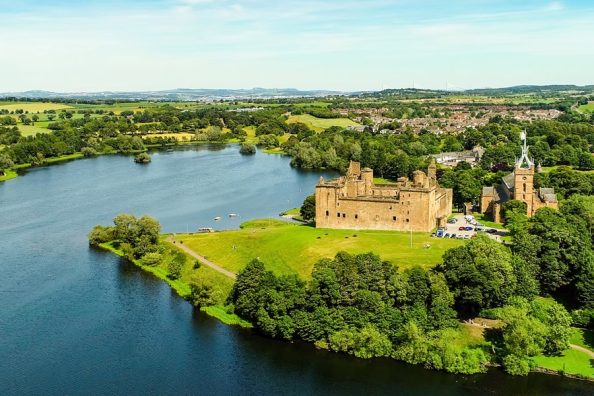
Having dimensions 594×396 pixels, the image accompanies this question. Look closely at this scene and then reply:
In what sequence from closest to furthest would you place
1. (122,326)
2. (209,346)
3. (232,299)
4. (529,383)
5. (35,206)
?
(529,383) < (209,346) < (122,326) < (232,299) < (35,206)

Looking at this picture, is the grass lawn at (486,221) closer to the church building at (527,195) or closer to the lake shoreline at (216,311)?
the church building at (527,195)

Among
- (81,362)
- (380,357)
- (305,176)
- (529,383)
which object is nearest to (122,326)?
(81,362)

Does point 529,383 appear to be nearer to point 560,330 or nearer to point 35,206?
point 560,330

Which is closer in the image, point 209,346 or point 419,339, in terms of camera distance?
point 419,339

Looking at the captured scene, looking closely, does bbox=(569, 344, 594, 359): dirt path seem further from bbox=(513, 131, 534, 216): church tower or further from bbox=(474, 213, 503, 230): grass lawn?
bbox=(513, 131, 534, 216): church tower

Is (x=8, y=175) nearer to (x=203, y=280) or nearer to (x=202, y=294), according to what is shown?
(x=203, y=280)

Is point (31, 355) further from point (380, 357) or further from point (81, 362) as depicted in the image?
point (380, 357)

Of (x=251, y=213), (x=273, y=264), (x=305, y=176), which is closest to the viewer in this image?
(x=273, y=264)

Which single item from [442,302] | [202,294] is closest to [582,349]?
[442,302]
